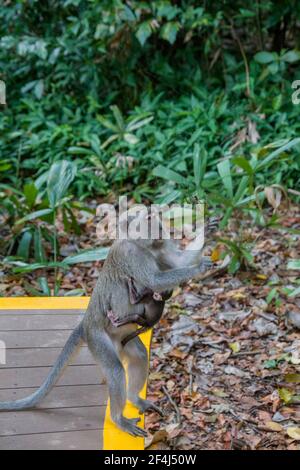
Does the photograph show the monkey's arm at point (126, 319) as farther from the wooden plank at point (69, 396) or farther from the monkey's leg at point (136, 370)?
the wooden plank at point (69, 396)

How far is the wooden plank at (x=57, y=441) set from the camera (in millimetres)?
3100

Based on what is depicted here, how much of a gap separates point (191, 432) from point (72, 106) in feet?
18.0

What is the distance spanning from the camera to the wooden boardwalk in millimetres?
3168

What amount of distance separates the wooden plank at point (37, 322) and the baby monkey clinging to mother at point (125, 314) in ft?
2.26

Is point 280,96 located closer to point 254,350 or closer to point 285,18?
point 285,18

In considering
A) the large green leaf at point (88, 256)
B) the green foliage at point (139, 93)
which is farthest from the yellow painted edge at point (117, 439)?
the green foliage at point (139, 93)

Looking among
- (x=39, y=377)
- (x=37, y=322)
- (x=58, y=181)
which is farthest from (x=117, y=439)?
(x=58, y=181)

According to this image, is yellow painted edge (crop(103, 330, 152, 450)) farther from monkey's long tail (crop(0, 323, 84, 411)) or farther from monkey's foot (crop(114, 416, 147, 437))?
monkey's long tail (crop(0, 323, 84, 411))

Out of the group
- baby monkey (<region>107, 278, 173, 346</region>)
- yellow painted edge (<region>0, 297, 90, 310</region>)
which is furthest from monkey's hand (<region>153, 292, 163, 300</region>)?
yellow painted edge (<region>0, 297, 90, 310</region>)

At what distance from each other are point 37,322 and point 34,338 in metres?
0.17

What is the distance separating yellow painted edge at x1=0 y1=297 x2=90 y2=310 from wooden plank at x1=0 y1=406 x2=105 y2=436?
1.02m

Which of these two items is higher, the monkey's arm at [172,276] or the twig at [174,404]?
the monkey's arm at [172,276]

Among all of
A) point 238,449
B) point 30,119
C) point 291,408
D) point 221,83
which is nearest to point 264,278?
point 291,408

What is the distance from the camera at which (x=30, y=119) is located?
323 inches
